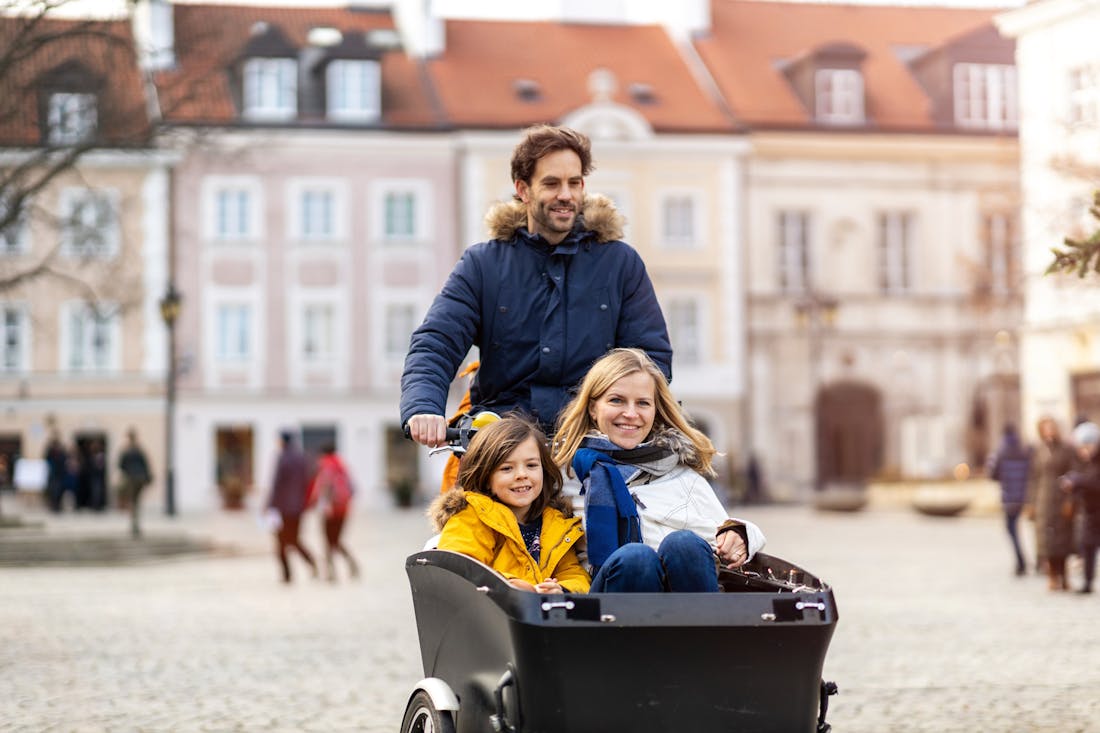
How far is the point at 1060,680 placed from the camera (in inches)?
400

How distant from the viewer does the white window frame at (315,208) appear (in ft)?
161

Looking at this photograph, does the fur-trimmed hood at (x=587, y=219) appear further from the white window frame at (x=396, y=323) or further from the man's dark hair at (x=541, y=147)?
the white window frame at (x=396, y=323)

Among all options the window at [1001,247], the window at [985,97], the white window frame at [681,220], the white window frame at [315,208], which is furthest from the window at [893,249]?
the white window frame at [315,208]

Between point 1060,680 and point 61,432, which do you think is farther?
point 61,432

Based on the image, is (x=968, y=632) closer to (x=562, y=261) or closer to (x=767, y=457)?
(x=562, y=261)

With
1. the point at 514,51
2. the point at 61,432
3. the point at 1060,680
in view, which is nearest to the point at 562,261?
the point at 1060,680

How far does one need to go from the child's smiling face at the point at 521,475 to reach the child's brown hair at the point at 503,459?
16 mm

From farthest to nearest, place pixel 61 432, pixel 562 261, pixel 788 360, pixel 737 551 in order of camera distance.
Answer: pixel 788 360
pixel 61 432
pixel 562 261
pixel 737 551

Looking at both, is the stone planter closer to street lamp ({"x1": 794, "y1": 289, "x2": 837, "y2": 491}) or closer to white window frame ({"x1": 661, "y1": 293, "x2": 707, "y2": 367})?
street lamp ({"x1": 794, "y1": 289, "x2": 837, "y2": 491})

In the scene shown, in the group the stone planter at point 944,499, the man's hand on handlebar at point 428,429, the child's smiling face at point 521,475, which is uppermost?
the man's hand on handlebar at point 428,429

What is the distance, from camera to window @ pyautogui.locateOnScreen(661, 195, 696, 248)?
50531 millimetres

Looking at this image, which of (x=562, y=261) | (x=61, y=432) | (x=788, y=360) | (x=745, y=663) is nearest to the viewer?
(x=745, y=663)

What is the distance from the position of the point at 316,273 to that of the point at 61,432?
7.76m

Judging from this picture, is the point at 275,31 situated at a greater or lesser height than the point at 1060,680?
greater
